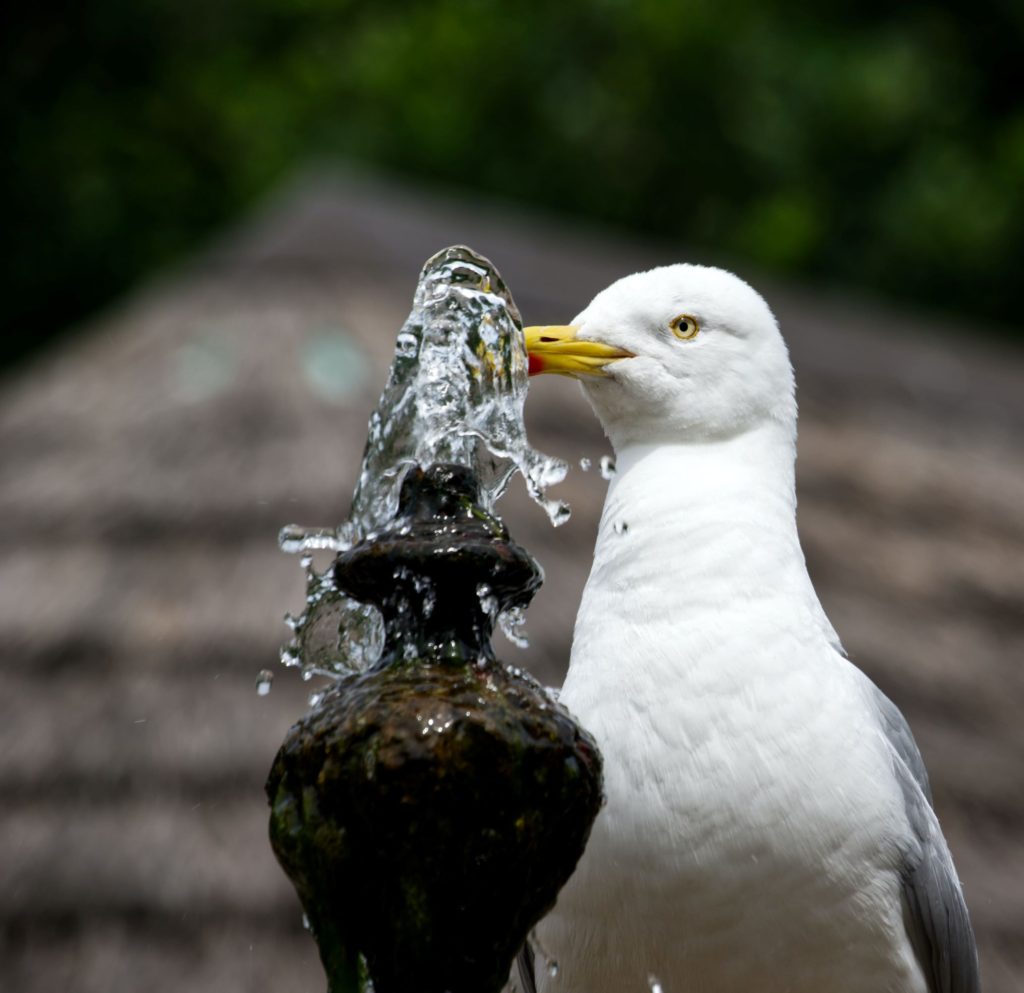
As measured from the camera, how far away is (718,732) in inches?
55.5

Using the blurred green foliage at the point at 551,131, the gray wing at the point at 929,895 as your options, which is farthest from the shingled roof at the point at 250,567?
the blurred green foliage at the point at 551,131

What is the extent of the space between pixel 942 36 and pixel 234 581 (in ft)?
21.2

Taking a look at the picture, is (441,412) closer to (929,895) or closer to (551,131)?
(929,895)

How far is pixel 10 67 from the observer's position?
795 cm

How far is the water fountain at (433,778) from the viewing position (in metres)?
1.14

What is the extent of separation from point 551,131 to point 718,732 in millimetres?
7179

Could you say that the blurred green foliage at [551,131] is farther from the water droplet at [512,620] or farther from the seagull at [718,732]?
the water droplet at [512,620]

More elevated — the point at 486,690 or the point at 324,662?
the point at 486,690

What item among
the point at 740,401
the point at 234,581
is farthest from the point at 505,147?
the point at 740,401

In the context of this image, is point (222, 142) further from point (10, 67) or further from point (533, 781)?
point (533, 781)

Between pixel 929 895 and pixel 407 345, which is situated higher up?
pixel 407 345

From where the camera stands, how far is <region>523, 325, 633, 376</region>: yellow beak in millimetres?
1569

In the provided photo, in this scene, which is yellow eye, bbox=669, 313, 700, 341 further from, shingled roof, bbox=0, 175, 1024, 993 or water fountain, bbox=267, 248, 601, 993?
shingled roof, bbox=0, 175, 1024, 993

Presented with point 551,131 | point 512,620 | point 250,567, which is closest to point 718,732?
point 512,620
